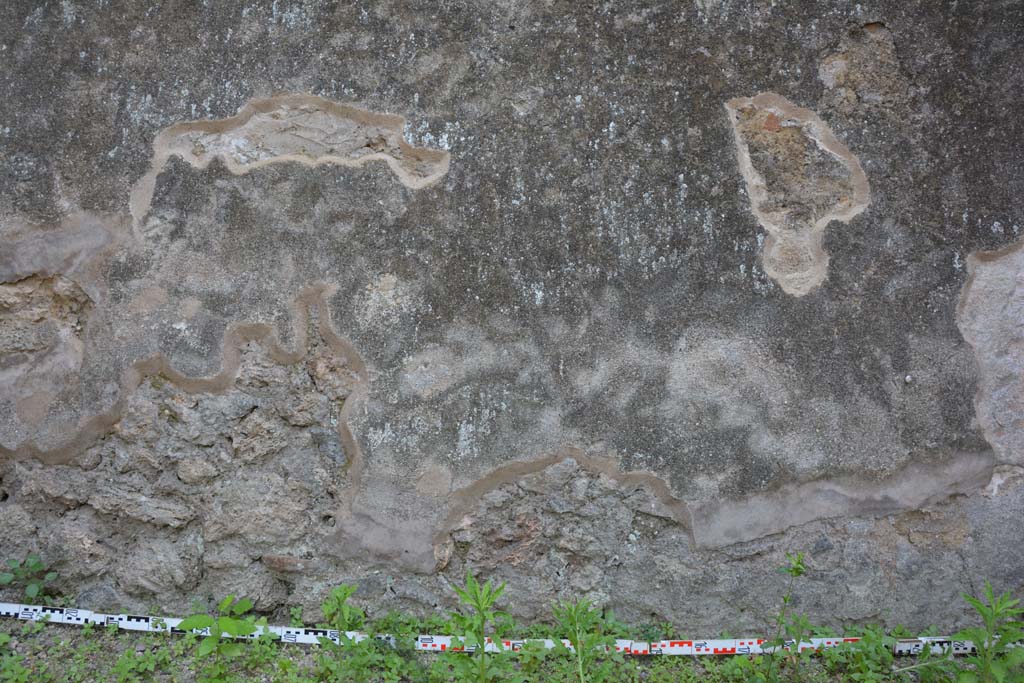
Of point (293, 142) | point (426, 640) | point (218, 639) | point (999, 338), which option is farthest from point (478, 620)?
point (999, 338)

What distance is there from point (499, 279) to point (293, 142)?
628 mm

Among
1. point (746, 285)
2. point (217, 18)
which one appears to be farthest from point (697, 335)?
point (217, 18)

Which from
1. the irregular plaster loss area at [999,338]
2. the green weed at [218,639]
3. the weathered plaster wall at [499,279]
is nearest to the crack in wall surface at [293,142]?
the weathered plaster wall at [499,279]

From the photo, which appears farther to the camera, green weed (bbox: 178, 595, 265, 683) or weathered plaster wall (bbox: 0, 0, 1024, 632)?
weathered plaster wall (bbox: 0, 0, 1024, 632)

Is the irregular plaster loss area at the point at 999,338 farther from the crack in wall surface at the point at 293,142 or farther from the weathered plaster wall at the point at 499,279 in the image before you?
the crack in wall surface at the point at 293,142

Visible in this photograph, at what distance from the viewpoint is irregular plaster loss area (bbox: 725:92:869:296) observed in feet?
6.88

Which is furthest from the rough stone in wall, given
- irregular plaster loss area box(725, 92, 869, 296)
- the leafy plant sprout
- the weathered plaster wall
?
irregular plaster loss area box(725, 92, 869, 296)

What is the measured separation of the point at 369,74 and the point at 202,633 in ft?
4.81

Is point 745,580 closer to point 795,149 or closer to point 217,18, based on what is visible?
point 795,149

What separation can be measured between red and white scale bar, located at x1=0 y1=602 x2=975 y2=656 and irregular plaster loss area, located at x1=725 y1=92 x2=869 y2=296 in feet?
2.98

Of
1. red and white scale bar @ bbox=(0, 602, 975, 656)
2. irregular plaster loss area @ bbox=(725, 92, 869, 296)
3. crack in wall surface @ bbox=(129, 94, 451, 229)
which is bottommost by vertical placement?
red and white scale bar @ bbox=(0, 602, 975, 656)

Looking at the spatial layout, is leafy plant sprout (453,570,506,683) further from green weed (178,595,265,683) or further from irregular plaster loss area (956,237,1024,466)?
irregular plaster loss area (956,237,1024,466)

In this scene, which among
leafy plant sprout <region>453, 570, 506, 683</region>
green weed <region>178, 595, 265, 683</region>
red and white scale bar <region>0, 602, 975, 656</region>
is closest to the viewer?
leafy plant sprout <region>453, 570, 506, 683</region>

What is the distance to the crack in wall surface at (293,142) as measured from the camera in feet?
6.91
